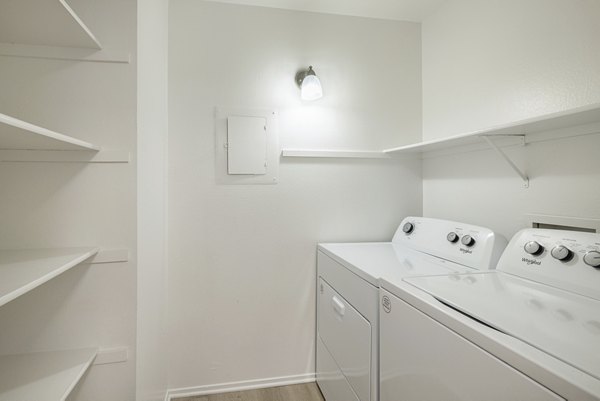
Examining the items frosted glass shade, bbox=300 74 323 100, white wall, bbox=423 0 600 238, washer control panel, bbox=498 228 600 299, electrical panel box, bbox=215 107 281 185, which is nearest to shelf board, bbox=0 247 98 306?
electrical panel box, bbox=215 107 281 185

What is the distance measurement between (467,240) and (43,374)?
1784 millimetres

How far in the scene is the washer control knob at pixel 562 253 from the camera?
1.02 m

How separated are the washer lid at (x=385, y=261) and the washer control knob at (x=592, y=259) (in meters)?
0.40

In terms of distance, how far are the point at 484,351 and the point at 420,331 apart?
9.3 inches

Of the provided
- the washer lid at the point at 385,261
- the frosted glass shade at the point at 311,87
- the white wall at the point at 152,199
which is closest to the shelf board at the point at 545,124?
the washer lid at the point at 385,261

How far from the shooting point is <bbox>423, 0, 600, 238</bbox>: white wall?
3.79 feet

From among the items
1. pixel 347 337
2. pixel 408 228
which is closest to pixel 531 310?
pixel 347 337

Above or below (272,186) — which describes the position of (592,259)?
below

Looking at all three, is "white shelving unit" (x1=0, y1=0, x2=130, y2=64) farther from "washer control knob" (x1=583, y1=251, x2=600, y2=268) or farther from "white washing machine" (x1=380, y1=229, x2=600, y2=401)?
"washer control knob" (x1=583, y1=251, x2=600, y2=268)

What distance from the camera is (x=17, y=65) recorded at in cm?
112

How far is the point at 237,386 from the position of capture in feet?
6.20

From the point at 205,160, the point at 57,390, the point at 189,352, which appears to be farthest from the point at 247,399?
the point at 205,160

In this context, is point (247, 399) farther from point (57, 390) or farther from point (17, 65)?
point (17, 65)

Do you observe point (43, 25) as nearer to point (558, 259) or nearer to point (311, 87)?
point (311, 87)
